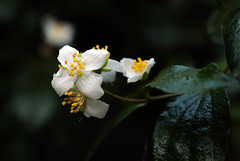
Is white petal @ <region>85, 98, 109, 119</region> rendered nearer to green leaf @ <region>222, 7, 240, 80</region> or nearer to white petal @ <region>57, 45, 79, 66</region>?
white petal @ <region>57, 45, 79, 66</region>

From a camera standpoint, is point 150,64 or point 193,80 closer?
point 193,80

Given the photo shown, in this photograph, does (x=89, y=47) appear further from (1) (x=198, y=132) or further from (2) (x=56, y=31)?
(1) (x=198, y=132)

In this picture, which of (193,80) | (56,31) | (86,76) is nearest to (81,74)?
(86,76)

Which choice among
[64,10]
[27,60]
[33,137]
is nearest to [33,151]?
[33,137]

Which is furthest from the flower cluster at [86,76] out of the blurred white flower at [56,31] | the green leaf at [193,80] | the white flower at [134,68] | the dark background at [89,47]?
the blurred white flower at [56,31]

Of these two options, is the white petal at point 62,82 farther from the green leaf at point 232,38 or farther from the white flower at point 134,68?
the green leaf at point 232,38

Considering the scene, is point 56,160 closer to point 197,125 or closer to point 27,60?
point 27,60

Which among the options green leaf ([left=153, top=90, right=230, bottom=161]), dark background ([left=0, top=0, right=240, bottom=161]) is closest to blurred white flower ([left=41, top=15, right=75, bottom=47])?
dark background ([left=0, top=0, right=240, bottom=161])
